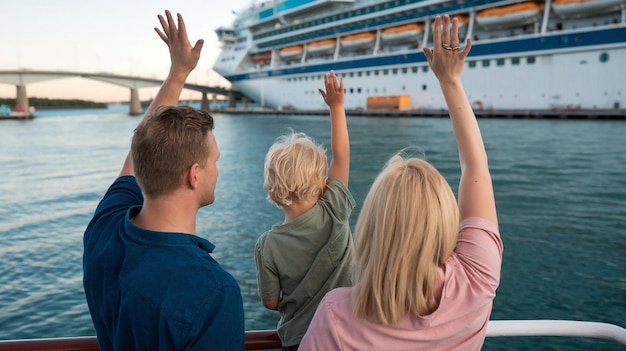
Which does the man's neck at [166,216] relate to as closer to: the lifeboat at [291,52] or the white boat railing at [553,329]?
the white boat railing at [553,329]

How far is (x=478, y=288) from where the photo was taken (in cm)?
117

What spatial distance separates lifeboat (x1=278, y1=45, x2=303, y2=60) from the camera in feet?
169

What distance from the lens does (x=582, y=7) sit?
30219 mm

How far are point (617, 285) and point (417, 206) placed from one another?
5346 millimetres

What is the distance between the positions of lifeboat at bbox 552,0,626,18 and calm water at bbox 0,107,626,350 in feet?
47.7

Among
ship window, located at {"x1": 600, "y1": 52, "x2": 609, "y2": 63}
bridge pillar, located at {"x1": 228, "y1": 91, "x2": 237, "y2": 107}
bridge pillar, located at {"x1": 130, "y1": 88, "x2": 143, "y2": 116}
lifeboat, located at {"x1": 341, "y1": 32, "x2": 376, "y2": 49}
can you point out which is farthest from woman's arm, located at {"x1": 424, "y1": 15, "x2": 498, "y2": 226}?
bridge pillar, located at {"x1": 130, "y1": 88, "x2": 143, "y2": 116}

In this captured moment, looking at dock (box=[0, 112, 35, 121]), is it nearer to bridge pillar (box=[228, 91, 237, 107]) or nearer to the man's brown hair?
bridge pillar (box=[228, 91, 237, 107])

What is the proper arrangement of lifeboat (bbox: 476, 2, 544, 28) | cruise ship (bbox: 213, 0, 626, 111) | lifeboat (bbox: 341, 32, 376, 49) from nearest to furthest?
1. cruise ship (bbox: 213, 0, 626, 111)
2. lifeboat (bbox: 476, 2, 544, 28)
3. lifeboat (bbox: 341, 32, 376, 49)

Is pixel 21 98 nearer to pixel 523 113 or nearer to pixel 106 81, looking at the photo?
pixel 106 81

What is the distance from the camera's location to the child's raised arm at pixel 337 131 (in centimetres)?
203

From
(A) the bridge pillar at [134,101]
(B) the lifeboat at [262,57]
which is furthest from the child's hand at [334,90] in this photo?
(A) the bridge pillar at [134,101]

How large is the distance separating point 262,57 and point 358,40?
1524 cm

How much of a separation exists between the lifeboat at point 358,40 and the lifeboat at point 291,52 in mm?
6276

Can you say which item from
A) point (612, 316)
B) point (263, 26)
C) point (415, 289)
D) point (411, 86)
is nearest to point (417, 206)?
point (415, 289)
